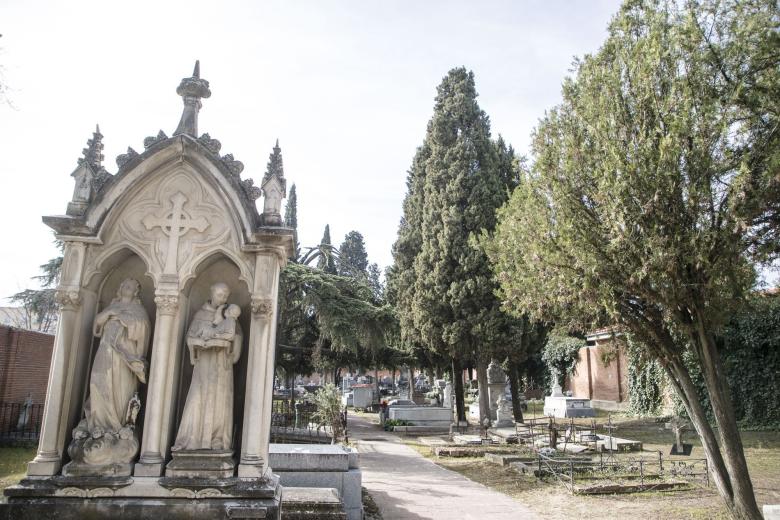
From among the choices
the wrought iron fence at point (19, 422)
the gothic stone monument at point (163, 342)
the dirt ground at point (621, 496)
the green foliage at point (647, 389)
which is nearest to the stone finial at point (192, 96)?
the gothic stone monument at point (163, 342)

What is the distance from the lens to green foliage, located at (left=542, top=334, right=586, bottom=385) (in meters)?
33.6

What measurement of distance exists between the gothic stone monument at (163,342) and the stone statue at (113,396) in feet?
0.03

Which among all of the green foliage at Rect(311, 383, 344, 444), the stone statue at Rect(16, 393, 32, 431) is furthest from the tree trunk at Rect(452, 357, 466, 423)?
the stone statue at Rect(16, 393, 32, 431)

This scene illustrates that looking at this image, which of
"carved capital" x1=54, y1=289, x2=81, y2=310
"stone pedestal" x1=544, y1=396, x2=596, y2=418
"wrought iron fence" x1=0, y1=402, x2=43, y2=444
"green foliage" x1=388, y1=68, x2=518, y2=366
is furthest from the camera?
"stone pedestal" x1=544, y1=396, x2=596, y2=418

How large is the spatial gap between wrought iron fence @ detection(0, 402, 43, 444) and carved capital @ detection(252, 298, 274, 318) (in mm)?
12958

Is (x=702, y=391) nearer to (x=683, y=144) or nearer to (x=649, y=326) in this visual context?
(x=649, y=326)

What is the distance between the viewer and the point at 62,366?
196 inches

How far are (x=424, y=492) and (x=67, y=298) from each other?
786cm

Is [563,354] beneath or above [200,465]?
above

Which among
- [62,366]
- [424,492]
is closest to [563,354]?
[424,492]

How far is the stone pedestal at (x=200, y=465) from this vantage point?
4762mm

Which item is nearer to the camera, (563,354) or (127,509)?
(127,509)

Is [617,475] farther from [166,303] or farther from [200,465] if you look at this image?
[166,303]

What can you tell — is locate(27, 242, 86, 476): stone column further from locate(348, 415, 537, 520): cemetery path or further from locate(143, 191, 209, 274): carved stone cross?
locate(348, 415, 537, 520): cemetery path
